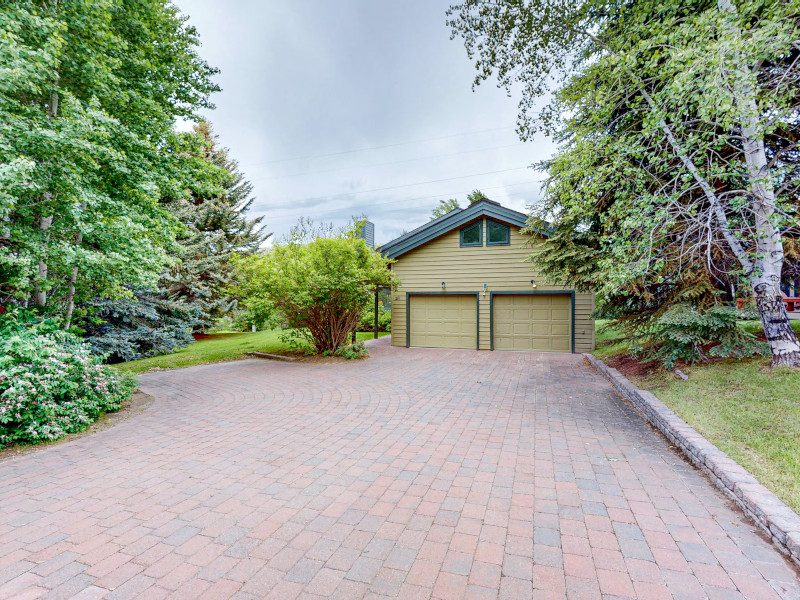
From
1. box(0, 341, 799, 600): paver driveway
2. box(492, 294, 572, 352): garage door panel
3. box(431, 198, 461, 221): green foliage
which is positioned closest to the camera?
box(0, 341, 799, 600): paver driveway

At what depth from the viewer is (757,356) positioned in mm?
5930

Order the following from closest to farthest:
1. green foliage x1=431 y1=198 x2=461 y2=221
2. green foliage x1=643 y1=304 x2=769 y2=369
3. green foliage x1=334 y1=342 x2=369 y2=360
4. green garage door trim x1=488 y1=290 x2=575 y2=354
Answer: green foliage x1=643 y1=304 x2=769 y2=369
green foliage x1=334 y1=342 x2=369 y2=360
green garage door trim x1=488 y1=290 x2=575 y2=354
green foliage x1=431 y1=198 x2=461 y2=221

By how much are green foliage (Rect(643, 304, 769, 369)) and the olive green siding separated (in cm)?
433

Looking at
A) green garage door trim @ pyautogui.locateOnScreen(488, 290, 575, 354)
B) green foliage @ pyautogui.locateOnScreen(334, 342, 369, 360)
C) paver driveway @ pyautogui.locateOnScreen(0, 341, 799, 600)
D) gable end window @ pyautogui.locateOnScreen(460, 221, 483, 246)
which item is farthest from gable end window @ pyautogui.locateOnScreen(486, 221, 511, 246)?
paver driveway @ pyautogui.locateOnScreen(0, 341, 799, 600)

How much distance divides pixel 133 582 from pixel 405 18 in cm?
1224

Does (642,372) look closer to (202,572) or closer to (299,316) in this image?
(202,572)

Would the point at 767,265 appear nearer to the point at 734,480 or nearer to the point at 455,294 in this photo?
the point at 734,480

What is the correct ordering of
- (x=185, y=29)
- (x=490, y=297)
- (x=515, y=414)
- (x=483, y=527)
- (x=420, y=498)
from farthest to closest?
(x=490, y=297), (x=185, y=29), (x=515, y=414), (x=420, y=498), (x=483, y=527)

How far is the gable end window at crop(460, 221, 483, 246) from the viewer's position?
11609 mm

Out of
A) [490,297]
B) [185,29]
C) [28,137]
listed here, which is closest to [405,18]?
[185,29]

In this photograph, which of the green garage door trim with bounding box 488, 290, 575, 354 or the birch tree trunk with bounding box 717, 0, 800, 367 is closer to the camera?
the birch tree trunk with bounding box 717, 0, 800, 367

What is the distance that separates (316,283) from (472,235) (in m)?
5.55

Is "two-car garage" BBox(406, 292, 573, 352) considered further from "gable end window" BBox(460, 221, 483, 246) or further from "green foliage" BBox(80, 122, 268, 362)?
"green foliage" BBox(80, 122, 268, 362)

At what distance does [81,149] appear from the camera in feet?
14.9
